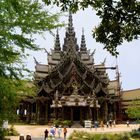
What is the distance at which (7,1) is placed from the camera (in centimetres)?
1090

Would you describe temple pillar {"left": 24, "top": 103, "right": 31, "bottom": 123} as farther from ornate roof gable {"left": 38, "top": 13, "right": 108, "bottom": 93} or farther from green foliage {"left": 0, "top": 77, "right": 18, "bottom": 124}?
green foliage {"left": 0, "top": 77, "right": 18, "bottom": 124}

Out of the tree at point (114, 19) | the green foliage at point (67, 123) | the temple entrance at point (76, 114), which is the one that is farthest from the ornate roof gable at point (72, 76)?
the tree at point (114, 19)

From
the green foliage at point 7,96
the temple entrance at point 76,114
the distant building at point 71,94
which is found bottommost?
the green foliage at point 7,96

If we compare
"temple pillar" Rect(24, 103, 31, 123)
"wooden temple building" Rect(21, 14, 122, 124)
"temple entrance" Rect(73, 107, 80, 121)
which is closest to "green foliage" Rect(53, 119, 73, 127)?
"wooden temple building" Rect(21, 14, 122, 124)

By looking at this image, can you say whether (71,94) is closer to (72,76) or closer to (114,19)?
(72,76)

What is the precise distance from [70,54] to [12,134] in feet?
83.5

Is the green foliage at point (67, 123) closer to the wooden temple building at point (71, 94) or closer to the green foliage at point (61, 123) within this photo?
the green foliage at point (61, 123)

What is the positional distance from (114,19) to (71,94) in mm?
49483

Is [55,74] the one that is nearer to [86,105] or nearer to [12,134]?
[86,105]

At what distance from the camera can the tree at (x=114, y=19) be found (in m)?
7.80

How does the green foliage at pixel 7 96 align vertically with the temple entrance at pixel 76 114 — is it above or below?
below

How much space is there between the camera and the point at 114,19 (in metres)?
7.95

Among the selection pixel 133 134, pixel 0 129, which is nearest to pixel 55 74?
pixel 133 134

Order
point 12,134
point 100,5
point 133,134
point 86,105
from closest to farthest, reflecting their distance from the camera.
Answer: point 100,5 → point 133,134 → point 12,134 → point 86,105
